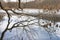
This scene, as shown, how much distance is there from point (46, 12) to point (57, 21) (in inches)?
7.5

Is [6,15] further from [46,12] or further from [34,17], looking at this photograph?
[46,12]

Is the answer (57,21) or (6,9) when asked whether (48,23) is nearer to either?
(57,21)

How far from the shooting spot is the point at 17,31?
1.89 metres

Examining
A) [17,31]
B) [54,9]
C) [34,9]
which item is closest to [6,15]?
[17,31]

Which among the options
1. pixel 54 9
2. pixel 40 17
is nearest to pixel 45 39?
pixel 40 17

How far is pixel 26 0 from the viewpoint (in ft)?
6.46

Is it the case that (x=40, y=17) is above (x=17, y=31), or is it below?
above

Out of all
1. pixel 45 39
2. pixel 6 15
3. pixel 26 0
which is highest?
pixel 26 0

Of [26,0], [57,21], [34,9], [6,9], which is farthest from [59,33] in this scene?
[6,9]

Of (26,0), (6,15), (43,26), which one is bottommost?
(43,26)

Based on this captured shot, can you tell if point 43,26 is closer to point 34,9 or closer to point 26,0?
point 34,9

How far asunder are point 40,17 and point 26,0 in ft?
0.98

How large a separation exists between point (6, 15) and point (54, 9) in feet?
2.12

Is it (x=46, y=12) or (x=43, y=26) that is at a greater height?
(x=46, y=12)
